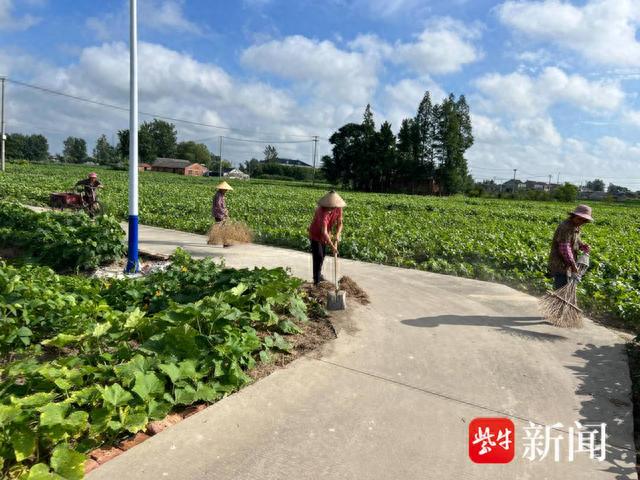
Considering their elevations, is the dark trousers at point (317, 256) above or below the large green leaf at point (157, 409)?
above

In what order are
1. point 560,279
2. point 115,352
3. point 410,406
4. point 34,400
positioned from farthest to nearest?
1. point 560,279
2. point 115,352
3. point 410,406
4. point 34,400

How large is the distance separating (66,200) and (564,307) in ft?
49.0

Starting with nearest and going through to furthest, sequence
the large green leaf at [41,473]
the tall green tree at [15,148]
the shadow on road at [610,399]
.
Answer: the large green leaf at [41,473]
the shadow on road at [610,399]
the tall green tree at [15,148]

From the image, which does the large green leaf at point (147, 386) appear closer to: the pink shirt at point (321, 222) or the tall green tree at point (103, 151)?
the pink shirt at point (321, 222)

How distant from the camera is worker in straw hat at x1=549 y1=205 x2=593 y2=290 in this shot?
643 centimetres

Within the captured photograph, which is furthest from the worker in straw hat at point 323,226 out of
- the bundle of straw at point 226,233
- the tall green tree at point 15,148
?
the tall green tree at point 15,148

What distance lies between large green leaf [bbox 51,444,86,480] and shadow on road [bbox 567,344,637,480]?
350 cm

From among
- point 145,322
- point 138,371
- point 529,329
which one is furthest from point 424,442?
point 529,329

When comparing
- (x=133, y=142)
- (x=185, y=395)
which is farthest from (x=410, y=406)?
(x=133, y=142)

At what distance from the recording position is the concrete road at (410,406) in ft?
10.4

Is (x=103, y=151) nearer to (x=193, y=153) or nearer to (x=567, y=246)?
(x=193, y=153)

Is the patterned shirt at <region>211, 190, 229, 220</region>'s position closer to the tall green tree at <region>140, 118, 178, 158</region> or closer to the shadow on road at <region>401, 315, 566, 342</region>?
the shadow on road at <region>401, 315, 566, 342</region>

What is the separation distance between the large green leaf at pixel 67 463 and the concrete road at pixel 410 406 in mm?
281

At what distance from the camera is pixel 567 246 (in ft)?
21.3
